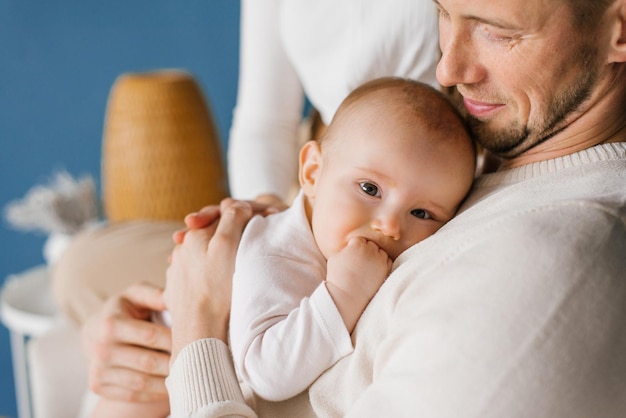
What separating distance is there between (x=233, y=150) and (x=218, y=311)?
0.70 m

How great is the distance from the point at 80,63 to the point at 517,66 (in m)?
→ 2.05

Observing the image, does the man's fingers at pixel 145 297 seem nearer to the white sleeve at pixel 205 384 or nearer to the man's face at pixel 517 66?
the white sleeve at pixel 205 384

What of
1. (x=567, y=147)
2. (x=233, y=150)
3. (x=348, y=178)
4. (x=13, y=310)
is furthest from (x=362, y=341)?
(x=13, y=310)

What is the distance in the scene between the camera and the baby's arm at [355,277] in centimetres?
82

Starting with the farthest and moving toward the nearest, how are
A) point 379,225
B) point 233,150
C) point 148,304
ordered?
point 233,150 < point 148,304 < point 379,225

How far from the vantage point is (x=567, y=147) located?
2.89 feet

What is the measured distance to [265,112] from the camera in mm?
1597

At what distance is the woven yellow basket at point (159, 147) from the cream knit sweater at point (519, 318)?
1562mm

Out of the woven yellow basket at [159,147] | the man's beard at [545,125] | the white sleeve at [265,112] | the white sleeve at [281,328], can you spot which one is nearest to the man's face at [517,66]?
the man's beard at [545,125]

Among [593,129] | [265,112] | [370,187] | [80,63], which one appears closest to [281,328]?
[370,187]

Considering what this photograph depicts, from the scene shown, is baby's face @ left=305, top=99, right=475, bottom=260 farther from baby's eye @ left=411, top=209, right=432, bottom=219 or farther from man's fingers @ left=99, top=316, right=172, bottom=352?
man's fingers @ left=99, top=316, right=172, bottom=352

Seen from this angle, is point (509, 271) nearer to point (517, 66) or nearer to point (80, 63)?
point (517, 66)

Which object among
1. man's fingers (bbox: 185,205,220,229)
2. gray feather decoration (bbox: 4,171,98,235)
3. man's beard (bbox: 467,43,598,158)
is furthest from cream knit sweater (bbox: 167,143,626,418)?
gray feather decoration (bbox: 4,171,98,235)

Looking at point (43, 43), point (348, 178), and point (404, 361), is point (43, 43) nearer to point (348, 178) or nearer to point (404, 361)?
point (348, 178)
